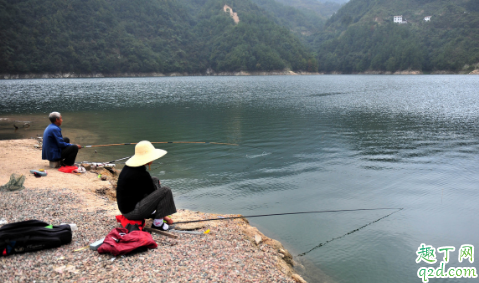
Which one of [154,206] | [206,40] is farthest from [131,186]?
[206,40]

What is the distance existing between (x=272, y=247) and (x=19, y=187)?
21.0ft

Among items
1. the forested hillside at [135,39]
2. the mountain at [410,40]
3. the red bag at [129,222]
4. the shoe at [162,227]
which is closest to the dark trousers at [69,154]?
the red bag at [129,222]

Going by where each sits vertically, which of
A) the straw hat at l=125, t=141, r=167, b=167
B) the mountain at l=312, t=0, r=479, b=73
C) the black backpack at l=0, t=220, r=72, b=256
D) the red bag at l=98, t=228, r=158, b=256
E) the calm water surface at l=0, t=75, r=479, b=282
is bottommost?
the calm water surface at l=0, t=75, r=479, b=282

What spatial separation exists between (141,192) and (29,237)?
5.81 ft

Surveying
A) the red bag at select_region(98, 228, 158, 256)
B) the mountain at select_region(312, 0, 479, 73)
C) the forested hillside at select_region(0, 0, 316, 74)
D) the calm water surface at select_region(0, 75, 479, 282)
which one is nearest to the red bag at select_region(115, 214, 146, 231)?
the red bag at select_region(98, 228, 158, 256)

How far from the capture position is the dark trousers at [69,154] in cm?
986

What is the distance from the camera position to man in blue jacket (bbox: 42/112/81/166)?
931cm

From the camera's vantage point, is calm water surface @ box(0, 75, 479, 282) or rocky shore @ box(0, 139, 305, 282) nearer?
rocky shore @ box(0, 139, 305, 282)

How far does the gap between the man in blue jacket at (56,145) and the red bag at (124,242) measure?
18.7ft

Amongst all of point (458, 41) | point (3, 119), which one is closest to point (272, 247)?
point (3, 119)

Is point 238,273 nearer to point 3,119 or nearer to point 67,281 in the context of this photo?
point 67,281

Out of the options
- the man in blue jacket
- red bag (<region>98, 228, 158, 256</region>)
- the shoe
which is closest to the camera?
red bag (<region>98, 228, 158, 256</region>)

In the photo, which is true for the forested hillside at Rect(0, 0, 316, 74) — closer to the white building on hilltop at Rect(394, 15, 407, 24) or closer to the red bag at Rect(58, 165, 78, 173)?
the white building on hilltop at Rect(394, 15, 407, 24)

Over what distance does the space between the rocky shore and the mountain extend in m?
141
